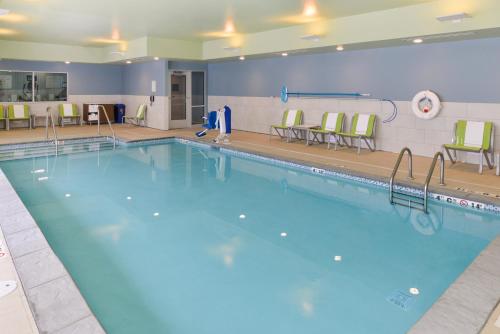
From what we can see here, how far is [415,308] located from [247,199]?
9.29ft

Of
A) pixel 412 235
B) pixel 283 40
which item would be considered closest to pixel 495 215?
pixel 412 235

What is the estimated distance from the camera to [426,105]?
707 cm

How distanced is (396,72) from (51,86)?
1017cm

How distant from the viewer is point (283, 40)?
327 inches

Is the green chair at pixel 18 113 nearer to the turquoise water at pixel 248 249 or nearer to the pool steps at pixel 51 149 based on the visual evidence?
the pool steps at pixel 51 149

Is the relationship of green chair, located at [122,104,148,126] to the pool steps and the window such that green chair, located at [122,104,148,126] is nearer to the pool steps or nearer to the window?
the window

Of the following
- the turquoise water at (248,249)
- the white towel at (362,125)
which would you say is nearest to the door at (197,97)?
the white towel at (362,125)

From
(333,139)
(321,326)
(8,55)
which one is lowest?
(321,326)

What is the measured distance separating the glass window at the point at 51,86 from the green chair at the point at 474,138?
36.6 ft

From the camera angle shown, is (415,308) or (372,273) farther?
(372,273)

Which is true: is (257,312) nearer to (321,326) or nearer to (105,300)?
(321,326)

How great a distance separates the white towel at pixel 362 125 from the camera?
25.7ft

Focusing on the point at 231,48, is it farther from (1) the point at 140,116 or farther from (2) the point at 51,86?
(2) the point at 51,86

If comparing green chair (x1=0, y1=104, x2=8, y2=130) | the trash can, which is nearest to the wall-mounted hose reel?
the trash can
